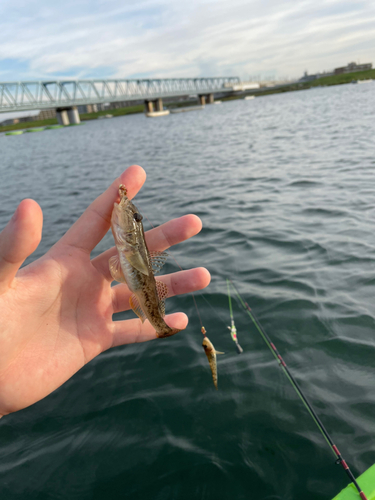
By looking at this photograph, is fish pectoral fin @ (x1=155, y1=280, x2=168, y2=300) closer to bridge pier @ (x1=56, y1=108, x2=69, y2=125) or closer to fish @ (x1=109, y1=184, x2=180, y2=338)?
fish @ (x1=109, y1=184, x2=180, y2=338)

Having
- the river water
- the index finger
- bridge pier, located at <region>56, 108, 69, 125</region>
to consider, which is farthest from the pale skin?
bridge pier, located at <region>56, 108, 69, 125</region>

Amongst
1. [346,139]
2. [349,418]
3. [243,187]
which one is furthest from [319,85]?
[349,418]

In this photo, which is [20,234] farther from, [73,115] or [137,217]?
[73,115]

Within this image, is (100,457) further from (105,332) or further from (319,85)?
(319,85)

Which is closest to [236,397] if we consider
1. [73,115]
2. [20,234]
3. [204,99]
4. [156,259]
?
[156,259]

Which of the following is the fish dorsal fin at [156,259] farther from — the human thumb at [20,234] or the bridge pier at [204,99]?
the bridge pier at [204,99]

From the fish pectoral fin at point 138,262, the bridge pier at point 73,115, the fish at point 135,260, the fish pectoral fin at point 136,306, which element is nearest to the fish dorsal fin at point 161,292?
the fish at point 135,260

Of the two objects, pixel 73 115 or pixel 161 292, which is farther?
pixel 73 115
